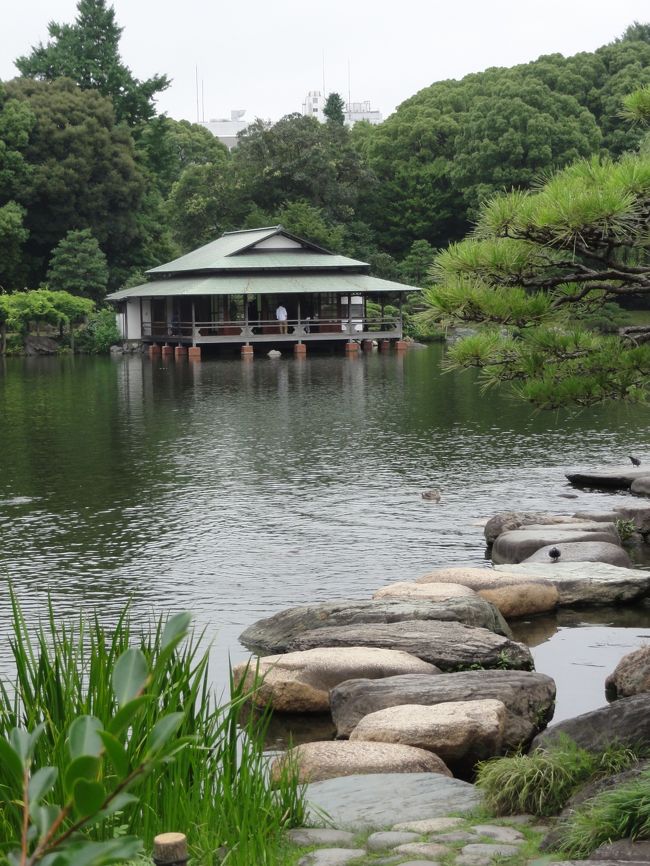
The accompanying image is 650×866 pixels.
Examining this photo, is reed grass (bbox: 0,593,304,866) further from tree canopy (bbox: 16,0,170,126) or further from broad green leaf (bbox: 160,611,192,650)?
Result: tree canopy (bbox: 16,0,170,126)

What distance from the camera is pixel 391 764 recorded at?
239 inches

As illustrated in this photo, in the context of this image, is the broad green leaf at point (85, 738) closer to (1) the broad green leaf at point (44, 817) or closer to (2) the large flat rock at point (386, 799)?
(1) the broad green leaf at point (44, 817)

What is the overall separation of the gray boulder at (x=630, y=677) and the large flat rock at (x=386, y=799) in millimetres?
2419

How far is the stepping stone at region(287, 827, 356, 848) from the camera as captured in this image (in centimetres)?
481

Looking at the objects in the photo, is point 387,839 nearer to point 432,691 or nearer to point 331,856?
point 331,856

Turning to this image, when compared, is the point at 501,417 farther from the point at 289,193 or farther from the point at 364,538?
the point at 289,193

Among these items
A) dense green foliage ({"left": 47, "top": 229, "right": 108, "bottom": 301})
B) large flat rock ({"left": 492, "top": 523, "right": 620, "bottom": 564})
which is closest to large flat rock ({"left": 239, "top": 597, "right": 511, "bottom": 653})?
large flat rock ({"left": 492, "top": 523, "right": 620, "bottom": 564})

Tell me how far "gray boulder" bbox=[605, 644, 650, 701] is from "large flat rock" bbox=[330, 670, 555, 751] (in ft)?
2.14

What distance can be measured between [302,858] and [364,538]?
880 centimetres

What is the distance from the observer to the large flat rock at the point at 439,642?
8367 mm

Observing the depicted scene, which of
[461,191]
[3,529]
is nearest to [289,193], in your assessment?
[461,191]

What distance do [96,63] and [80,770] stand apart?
69.2 m

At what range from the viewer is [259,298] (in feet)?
164

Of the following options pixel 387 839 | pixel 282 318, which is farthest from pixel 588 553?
pixel 282 318
